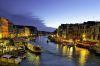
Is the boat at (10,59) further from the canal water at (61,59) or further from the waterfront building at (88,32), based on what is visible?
the waterfront building at (88,32)

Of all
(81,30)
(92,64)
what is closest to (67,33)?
(81,30)

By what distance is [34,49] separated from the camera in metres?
71.1

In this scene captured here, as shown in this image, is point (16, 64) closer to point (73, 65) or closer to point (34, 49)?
point (73, 65)

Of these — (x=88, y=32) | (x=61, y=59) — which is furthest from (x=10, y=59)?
(x=88, y=32)

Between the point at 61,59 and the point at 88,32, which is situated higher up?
the point at 88,32

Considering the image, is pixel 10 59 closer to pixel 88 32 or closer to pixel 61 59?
pixel 61 59

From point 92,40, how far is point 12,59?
65.7m

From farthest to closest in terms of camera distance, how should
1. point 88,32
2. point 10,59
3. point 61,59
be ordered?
point 88,32
point 61,59
point 10,59

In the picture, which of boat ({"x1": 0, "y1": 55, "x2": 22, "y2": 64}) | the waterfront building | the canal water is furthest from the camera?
the waterfront building

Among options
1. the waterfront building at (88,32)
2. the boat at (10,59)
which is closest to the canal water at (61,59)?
the boat at (10,59)

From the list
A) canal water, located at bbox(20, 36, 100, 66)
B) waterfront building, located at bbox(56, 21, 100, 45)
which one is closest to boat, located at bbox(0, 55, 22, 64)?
canal water, located at bbox(20, 36, 100, 66)

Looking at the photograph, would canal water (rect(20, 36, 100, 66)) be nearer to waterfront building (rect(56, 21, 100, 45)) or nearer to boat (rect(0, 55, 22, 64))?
boat (rect(0, 55, 22, 64))

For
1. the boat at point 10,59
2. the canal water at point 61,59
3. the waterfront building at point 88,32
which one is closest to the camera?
the boat at point 10,59

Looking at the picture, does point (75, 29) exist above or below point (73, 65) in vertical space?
above
